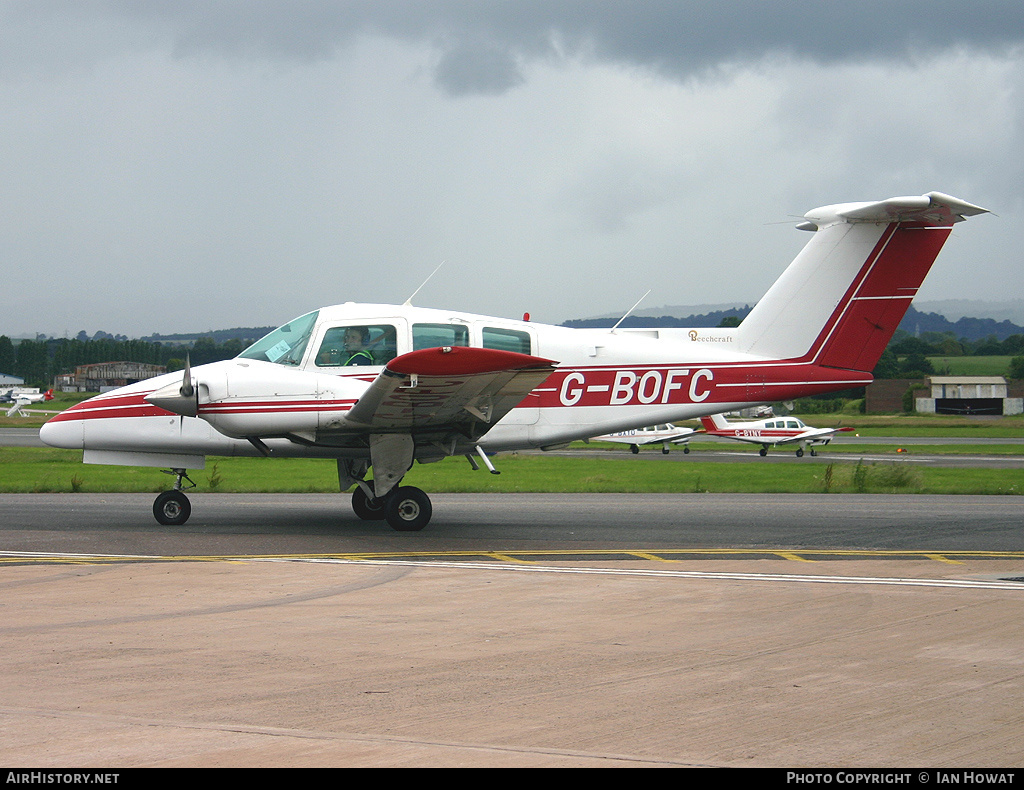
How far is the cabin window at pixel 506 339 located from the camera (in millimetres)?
14953

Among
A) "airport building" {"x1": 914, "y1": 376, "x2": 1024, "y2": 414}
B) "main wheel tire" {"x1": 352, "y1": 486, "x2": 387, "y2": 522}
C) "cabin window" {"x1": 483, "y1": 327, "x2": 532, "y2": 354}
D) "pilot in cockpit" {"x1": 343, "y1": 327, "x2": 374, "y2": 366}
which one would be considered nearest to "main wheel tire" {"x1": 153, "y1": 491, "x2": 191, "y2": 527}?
"main wheel tire" {"x1": 352, "y1": 486, "x2": 387, "y2": 522}

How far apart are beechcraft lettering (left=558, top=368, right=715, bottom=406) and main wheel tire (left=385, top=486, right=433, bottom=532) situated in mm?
2775

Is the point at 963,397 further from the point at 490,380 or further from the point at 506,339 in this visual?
the point at 490,380

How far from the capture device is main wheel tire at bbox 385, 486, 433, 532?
1430cm

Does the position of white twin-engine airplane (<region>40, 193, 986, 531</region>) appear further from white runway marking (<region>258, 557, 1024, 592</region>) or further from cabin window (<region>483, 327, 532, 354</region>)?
white runway marking (<region>258, 557, 1024, 592</region>)

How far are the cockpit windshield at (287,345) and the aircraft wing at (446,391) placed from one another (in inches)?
55.0

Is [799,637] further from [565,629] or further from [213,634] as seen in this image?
[213,634]

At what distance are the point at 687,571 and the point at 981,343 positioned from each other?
16931cm

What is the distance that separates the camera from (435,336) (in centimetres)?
1477

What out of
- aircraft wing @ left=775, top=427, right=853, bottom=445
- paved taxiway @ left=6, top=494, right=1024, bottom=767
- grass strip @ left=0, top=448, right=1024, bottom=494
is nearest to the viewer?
paved taxiway @ left=6, top=494, right=1024, bottom=767

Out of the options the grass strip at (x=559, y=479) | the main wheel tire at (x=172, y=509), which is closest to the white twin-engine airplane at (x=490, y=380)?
the main wheel tire at (x=172, y=509)

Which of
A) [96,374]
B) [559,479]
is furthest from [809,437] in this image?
[96,374]

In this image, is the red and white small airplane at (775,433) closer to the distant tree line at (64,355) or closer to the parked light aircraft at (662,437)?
the parked light aircraft at (662,437)
